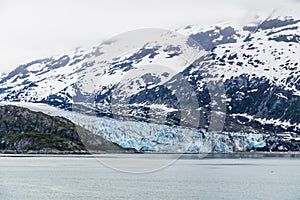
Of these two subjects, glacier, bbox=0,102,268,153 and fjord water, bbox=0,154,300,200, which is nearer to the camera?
fjord water, bbox=0,154,300,200

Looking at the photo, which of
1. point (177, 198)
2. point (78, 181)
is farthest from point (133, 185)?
point (177, 198)

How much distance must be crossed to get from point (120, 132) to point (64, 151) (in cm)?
2651

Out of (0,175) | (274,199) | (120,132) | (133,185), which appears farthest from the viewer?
(120,132)

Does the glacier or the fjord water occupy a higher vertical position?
the glacier

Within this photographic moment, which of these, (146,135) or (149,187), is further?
(146,135)

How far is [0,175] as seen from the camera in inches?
3770

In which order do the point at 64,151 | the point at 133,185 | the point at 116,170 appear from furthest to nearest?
1. the point at 64,151
2. the point at 116,170
3. the point at 133,185

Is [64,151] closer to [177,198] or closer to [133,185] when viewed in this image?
[133,185]

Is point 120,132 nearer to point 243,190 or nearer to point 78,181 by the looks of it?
point 78,181

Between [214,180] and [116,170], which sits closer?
[214,180]

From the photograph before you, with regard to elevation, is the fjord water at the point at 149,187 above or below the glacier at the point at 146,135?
below

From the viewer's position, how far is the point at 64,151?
7721 inches

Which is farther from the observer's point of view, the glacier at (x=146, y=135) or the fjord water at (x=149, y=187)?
the glacier at (x=146, y=135)

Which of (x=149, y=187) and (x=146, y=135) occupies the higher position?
(x=146, y=135)
